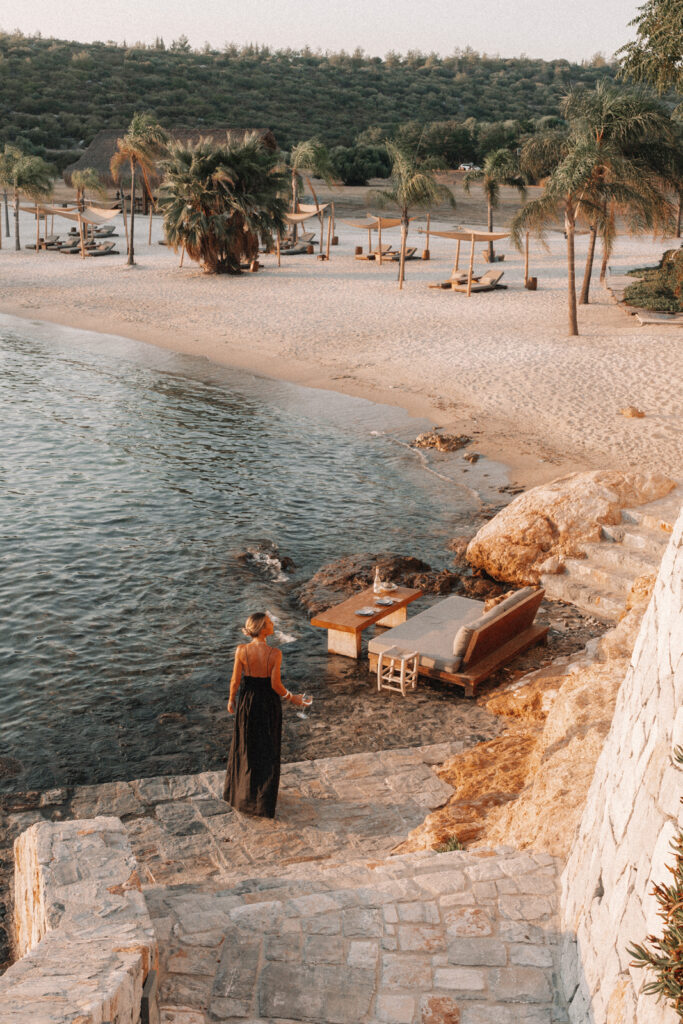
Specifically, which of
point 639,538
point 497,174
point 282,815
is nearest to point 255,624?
point 282,815

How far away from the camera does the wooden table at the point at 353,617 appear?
10.5 m

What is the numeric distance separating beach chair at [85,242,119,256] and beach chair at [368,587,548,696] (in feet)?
128

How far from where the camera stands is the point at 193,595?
1206 cm

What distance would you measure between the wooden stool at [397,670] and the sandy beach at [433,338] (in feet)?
24.2

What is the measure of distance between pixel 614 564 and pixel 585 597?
0.67 m

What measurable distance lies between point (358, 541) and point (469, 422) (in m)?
6.96

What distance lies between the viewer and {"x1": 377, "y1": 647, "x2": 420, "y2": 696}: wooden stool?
976 centimetres

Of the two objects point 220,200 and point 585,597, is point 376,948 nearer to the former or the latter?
point 585,597

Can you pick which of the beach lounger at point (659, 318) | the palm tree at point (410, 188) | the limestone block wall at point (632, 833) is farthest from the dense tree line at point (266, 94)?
the limestone block wall at point (632, 833)

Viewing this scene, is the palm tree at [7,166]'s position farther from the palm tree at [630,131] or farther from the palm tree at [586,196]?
the palm tree at [586,196]

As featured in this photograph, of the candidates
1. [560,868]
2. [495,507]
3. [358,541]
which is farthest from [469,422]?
[560,868]

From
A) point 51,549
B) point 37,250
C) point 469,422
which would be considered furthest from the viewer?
point 37,250

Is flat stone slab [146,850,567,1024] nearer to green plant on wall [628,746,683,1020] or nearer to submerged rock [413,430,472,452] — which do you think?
green plant on wall [628,746,683,1020]

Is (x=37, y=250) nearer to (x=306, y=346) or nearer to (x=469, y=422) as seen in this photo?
(x=306, y=346)
